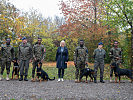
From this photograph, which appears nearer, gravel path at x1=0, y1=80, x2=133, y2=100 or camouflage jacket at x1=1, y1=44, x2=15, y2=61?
gravel path at x1=0, y1=80, x2=133, y2=100

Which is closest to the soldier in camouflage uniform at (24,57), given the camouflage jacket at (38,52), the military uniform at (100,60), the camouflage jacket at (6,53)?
the camouflage jacket at (38,52)

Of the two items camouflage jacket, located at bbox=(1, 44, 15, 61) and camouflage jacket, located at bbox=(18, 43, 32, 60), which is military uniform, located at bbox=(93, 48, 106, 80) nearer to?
camouflage jacket, located at bbox=(18, 43, 32, 60)

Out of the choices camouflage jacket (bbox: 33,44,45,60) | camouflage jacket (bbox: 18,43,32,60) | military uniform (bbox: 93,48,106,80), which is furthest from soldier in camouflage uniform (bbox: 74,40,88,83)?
camouflage jacket (bbox: 18,43,32,60)

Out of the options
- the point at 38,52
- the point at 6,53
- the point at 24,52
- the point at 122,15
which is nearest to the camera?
the point at 38,52

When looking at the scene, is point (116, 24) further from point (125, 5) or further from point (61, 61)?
point (61, 61)

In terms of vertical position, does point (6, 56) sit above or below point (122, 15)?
below

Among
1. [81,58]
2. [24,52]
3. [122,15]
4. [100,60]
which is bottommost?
[100,60]

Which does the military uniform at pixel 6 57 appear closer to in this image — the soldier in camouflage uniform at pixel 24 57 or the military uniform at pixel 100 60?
the soldier in camouflage uniform at pixel 24 57

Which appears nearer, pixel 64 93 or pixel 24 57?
pixel 64 93

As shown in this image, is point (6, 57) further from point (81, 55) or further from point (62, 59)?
point (81, 55)

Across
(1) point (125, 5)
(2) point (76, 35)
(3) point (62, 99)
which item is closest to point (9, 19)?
(2) point (76, 35)

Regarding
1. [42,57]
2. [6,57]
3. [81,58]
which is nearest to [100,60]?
[81,58]

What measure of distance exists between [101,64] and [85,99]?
4.29 meters

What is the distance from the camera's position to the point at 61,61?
983 centimetres
